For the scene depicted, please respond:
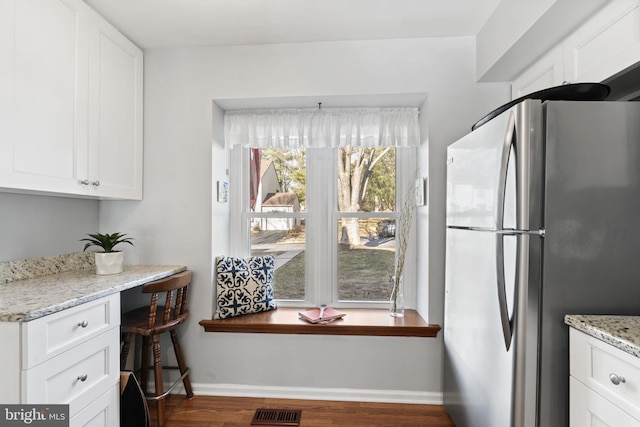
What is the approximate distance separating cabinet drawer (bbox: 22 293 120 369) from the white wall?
2.35ft

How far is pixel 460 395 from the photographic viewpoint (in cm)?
172

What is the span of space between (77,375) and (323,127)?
74.7 inches

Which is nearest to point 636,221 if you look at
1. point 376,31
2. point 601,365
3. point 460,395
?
point 601,365

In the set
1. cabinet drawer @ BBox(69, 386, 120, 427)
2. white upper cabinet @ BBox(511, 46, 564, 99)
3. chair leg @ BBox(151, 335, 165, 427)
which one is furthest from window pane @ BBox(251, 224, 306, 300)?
white upper cabinet @ BBox(511, 46, 564, 99)

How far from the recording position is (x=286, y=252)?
8.39 feet

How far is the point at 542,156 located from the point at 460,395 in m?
1.28

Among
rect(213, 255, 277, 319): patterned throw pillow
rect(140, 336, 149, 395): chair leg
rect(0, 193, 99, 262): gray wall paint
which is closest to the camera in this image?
rect(0, 193, 99, 262): gray wall paint

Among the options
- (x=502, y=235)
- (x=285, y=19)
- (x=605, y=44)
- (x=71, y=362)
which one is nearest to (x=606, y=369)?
(x=502, y=235)

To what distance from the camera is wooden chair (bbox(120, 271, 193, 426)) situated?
1816 mm

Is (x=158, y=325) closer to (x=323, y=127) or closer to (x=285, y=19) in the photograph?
(x=323, y=127)

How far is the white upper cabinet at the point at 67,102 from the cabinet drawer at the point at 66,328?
0.60m

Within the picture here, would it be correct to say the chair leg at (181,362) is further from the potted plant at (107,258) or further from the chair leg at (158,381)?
the potted plant at (107,258)

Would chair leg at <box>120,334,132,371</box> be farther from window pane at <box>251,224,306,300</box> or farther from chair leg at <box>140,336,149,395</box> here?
window pane at <box>251,224,306,300</box>

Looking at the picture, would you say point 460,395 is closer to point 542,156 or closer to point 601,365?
point 601,365
